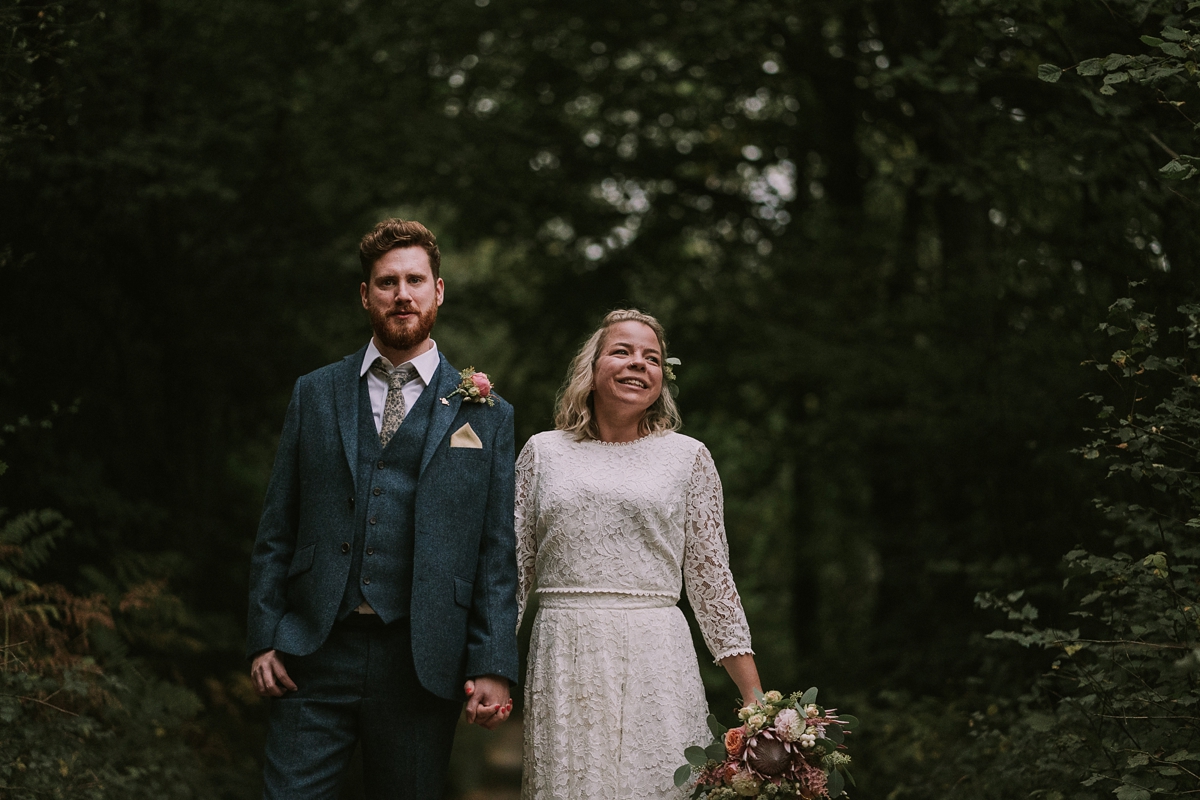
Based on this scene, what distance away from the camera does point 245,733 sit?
7.27 meters

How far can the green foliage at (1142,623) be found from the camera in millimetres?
3584

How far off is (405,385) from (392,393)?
5 centimetres

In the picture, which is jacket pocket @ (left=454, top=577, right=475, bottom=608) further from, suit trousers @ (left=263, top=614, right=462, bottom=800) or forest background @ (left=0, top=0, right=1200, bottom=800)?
forest background @ (left=0, top=0, right=1200, bottom=800)

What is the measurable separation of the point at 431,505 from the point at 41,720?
2.29 metres

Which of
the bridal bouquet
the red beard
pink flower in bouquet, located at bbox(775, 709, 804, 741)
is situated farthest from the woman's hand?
the red beard

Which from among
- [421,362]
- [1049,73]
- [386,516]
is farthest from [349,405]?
[1049,73]

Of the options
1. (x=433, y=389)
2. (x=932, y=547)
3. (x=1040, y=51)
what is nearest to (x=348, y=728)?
(x=433, y=389)

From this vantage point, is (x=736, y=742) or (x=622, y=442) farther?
(x=622, y=442)

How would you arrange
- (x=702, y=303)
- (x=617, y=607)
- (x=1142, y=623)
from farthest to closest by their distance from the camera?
1. (x=702, y=303)
2. (x=1142, y=623)
3. (x=617, y=607)

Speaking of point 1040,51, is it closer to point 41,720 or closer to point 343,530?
point 343,530

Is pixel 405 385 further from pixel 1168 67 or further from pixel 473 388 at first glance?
pixel 1168 67

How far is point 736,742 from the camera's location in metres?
3.28

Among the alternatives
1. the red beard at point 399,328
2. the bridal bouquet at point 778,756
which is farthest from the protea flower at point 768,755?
the red beard at point 399,328

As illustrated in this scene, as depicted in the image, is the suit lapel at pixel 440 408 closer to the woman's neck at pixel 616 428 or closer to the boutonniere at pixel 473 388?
the boutonniere at pixel 473 388
